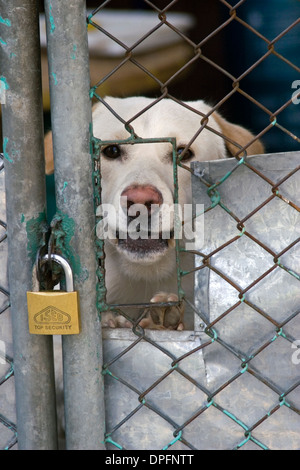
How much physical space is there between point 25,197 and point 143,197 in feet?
1.77

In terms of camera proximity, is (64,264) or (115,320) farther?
(115,320)

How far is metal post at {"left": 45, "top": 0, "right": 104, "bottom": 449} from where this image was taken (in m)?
1.10

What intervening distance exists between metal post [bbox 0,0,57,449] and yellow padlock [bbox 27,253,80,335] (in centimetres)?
5

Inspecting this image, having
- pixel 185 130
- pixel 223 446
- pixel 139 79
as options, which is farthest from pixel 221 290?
pixel 139 79

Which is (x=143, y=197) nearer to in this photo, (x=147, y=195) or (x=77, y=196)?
(x=147, y=195)

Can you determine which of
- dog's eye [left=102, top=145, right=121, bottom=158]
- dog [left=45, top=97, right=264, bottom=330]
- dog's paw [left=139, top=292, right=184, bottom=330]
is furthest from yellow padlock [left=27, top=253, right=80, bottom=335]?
dog's eye [left=102, top=145, right=121, bottom=158]

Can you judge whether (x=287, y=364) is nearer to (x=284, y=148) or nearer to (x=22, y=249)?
(x=22, y=249)

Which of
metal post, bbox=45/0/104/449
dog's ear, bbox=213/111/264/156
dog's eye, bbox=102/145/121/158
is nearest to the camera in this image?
metal post, bbox=45/0/104/449

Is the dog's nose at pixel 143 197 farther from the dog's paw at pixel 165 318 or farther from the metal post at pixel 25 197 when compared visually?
the metal post at pixel 25 197

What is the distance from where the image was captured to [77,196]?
3.80 ft

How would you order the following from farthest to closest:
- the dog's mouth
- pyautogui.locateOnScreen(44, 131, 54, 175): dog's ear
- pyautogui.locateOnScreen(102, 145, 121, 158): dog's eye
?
pyautogui.locateOnScreen(44, 131, 54, 175): dog's ear
pyautogui.locateOnScreen(102, 145, 121, 158): dog's eye
the dog's mouth

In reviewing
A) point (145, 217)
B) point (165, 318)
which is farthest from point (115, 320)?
point (145, 217)

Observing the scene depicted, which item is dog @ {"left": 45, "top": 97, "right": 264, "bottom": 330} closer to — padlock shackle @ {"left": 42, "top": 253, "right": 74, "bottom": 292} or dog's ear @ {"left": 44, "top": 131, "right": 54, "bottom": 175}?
dog's ear @ {"left": 44, "top": 131, "right": 54, "bottom": 175}

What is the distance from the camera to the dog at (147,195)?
165 centimetres
